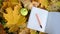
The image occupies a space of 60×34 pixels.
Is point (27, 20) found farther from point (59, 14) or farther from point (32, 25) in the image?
point (59, 14)

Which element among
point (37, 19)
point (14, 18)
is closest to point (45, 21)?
point (37, 19)

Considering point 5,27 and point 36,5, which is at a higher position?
point 36,5

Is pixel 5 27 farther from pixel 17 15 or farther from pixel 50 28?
pixel 50 28

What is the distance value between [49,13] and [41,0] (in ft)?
0.32

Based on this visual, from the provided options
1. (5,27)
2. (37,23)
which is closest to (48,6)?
(37,23)

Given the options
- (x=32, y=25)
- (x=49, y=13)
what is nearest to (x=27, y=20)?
(x=32, y=25)

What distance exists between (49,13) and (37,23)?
0.10m

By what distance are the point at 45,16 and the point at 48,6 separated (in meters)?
0.07

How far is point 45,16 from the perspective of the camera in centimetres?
108

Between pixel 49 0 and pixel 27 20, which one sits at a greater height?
pixel 49 0

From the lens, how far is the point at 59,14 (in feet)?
3.49

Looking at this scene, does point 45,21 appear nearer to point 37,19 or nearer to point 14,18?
point 37,19

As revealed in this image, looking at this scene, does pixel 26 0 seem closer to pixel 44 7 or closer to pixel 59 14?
pixel 44 7

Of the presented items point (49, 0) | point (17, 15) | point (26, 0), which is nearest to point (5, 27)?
point (17, 15)
